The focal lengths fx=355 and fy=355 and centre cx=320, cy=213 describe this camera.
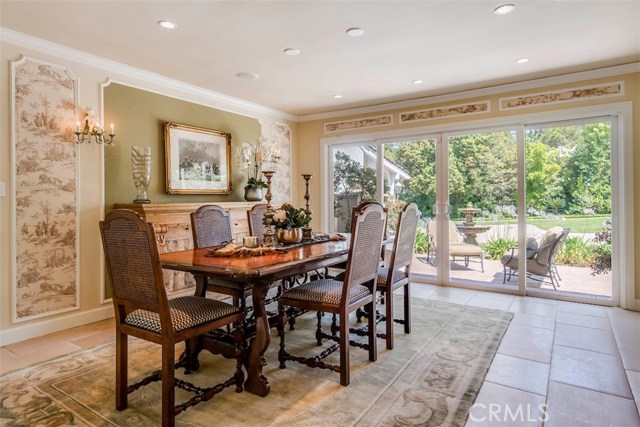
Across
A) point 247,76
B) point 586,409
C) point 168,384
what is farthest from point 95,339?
point 586,409

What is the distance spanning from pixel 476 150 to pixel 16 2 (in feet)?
15.4

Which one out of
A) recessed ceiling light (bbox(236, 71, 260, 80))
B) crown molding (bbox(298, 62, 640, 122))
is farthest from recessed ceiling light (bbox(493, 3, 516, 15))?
recessed ceiling light (bbox(236, 71, 260, 80))

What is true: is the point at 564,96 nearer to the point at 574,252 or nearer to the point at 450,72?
the point at 450,72

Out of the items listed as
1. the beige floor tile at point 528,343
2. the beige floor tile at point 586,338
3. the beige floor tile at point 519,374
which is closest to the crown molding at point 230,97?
the beige floor tile at point 586,338

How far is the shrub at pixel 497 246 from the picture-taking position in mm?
4445

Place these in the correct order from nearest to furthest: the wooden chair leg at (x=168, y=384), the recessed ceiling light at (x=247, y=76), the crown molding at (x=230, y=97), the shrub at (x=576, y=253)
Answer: the wooden chair leg at (x=168, y=384)
the crown molding at (x=230, y=97)
the recessed ceiling light at (x=247, y=76)
the shrub at (x=576, y=253)

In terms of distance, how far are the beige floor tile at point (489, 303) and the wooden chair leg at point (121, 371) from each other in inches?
132

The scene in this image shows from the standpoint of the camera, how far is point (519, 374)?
2.32 meters

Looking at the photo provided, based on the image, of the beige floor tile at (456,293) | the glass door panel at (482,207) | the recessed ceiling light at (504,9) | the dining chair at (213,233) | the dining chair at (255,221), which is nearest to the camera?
the recessed ceiling light at (504,9)

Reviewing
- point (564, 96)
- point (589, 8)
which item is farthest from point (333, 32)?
point (564, 96)

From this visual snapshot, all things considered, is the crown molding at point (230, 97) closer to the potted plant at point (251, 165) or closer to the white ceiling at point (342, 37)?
the white ceiling at point (342, 37)

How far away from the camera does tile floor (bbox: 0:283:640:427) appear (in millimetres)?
1891

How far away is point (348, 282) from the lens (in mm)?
2203

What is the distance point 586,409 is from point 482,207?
2971 millimetres
